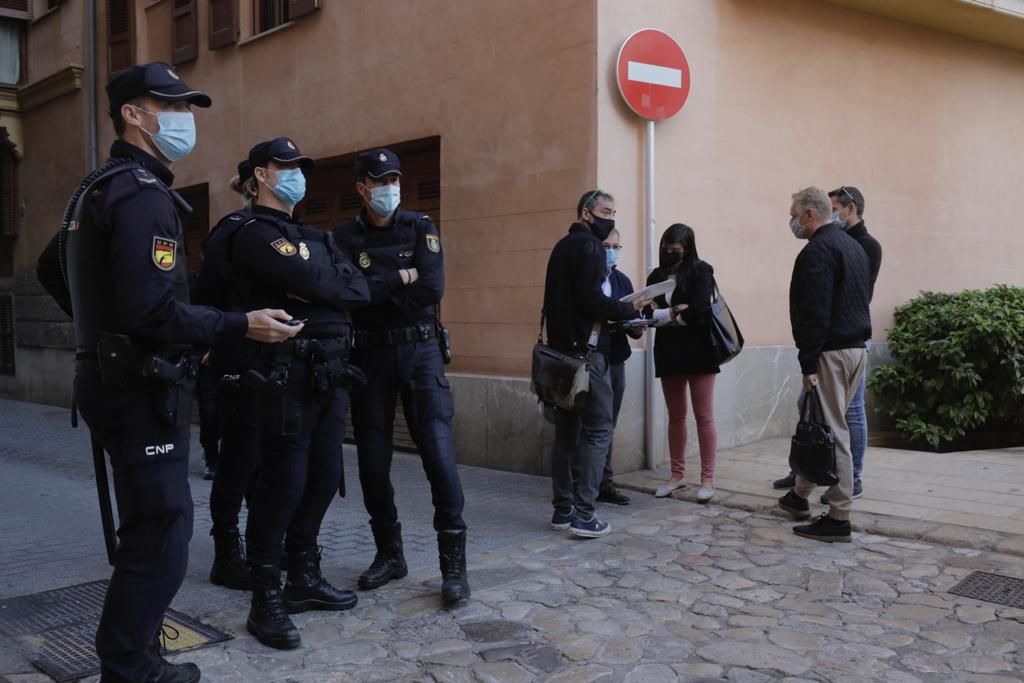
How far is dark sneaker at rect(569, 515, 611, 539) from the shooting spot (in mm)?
5461

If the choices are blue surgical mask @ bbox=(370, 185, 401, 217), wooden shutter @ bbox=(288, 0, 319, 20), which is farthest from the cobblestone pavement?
wooden shutter @ bbox=(288, 0, 319, 20)

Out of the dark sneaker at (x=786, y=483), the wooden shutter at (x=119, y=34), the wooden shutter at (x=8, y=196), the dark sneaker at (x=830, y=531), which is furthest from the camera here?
the wooden shutter at (x=8, y=196)

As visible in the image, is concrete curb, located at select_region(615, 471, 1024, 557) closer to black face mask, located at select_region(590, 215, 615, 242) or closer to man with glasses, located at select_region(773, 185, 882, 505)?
man with glasses, located at select_region(773, 185, 882, 505)

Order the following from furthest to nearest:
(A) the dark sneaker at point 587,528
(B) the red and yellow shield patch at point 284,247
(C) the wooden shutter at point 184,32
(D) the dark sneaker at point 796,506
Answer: (C) the wooden shutter at point 184,32 < (D) the dark sneaker at point 796,506 < (A) the dark sneaker at point 587,528 < (B) the red and yellow shield patch at point 284,247

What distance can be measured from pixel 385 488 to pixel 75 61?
11286 millimetres

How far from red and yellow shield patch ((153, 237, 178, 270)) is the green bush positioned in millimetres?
6954

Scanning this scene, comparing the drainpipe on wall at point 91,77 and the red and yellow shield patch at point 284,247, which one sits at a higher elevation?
the drainpipe on wall at point 91,77

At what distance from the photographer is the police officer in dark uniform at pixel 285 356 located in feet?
12.5

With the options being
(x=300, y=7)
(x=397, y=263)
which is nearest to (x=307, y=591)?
(x=397, y=263)

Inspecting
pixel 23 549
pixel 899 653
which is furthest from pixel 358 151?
pixel 899 653

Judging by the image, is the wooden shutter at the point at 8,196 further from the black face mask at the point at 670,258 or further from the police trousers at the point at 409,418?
the police trousers at the point at 409,418

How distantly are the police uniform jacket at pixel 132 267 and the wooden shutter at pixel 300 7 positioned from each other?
672 cm

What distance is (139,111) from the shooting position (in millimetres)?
3199

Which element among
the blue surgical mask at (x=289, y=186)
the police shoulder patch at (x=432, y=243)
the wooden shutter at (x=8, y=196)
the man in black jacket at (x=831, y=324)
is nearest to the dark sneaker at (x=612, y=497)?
the man in black jacket at (x=831, y=324)
